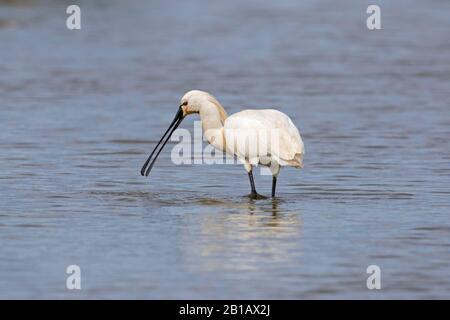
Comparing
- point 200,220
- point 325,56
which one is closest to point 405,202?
point 200,220

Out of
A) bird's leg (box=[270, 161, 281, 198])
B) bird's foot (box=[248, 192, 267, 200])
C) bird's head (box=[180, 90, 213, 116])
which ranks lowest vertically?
bird's foot (box=[248, 192, 267, 200])

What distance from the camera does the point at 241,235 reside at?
11.0m

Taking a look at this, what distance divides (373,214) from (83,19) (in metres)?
20.6

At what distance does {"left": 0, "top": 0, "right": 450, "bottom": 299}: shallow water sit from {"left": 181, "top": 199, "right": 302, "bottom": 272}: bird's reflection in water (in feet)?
0.08

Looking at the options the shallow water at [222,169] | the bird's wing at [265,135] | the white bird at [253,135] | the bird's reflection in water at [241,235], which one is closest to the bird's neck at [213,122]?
the white bird at [253,135]

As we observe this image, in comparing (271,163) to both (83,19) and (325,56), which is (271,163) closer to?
(325,56)

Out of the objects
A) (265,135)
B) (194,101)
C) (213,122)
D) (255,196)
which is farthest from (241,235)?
(194,101)

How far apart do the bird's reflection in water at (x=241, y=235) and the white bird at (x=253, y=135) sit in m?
0.40

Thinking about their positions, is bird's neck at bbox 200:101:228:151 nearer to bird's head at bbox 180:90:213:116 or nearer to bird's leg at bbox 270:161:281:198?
bird's head at bbox 180:90:213:116

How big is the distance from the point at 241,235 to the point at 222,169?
3755 mm

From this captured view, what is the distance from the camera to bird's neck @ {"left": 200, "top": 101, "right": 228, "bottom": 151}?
13.2m

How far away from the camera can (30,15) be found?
32.4 metres

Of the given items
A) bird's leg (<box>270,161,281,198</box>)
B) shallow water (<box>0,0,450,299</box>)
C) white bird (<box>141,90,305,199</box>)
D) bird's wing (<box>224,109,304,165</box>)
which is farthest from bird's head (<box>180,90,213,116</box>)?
bird's leg (<box>270,161,281,198</box>)

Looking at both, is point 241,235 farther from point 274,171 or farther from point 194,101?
point 194,101
